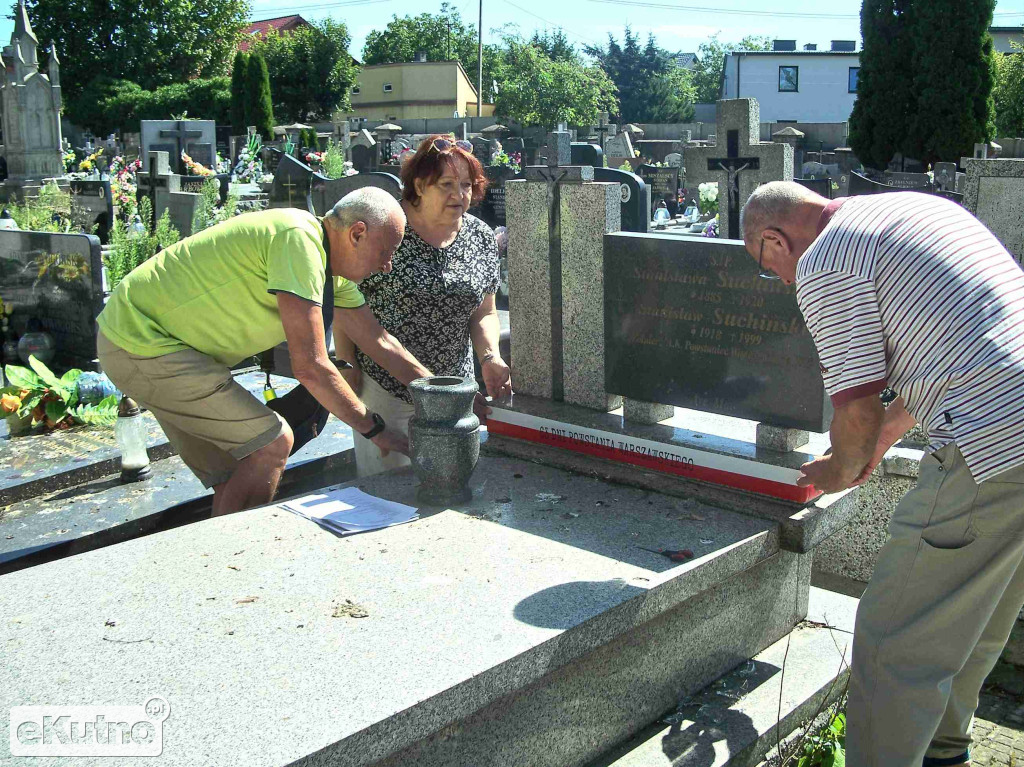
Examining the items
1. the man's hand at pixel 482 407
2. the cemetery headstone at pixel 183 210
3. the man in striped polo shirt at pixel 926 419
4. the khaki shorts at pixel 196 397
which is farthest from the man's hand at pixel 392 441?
the cemetery headstone at pixel 183 210

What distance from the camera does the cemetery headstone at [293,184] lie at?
26.9ft

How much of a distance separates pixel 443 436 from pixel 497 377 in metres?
0.70

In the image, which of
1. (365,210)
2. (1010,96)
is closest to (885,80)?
(1010,96)

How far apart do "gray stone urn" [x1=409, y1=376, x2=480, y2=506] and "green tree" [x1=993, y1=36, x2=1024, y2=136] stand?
27995mm

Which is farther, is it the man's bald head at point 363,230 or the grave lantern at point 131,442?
the grave lantern at point 131,442

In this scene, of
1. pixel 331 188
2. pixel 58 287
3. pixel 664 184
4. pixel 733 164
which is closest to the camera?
pixel 58 287

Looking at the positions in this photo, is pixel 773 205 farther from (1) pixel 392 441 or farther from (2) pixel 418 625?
(1) pixel 392 441

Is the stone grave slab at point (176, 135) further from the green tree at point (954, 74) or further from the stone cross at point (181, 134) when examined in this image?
the green tree at point (954, 74)

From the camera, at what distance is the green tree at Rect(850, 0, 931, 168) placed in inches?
Answer: 851

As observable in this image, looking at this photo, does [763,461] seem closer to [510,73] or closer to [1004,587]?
[1004,587]

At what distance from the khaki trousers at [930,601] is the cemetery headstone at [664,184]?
14.3 meters

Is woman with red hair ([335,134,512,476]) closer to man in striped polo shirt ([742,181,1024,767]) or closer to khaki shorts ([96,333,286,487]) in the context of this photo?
khaki shorts ([96,333,286,487])

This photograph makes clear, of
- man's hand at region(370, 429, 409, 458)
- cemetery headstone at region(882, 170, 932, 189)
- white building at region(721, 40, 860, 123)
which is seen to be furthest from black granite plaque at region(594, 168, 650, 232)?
white building at region(721, 40, 860, 123)

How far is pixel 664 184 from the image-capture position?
1727cm
